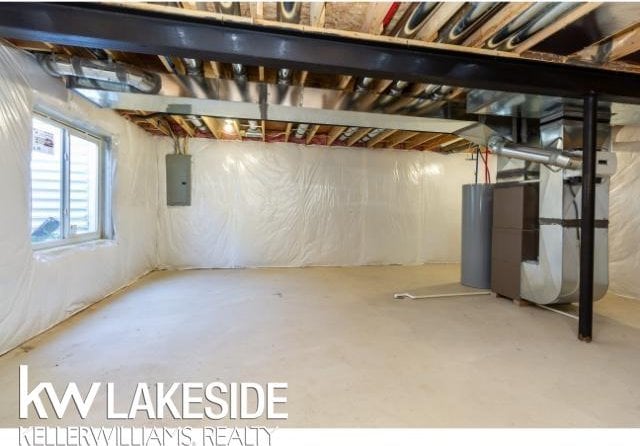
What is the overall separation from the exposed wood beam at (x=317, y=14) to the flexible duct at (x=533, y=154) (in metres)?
2.28

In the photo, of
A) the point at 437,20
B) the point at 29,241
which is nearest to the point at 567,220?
the point at 437,20

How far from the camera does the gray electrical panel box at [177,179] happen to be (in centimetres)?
483

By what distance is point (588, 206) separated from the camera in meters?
2.36

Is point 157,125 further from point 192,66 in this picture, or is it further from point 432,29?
point 432,29

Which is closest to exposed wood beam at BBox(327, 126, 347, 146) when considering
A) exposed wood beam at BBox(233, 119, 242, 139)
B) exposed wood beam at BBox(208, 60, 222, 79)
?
exposed wood beam at BBox(233, 119, 242, 139)

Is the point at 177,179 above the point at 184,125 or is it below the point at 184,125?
below

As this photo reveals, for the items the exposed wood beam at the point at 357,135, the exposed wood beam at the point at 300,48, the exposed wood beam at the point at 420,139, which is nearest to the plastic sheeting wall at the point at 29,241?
the exposed wood beam at the point at 300,48

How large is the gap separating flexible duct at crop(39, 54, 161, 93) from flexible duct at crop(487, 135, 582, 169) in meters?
3.26

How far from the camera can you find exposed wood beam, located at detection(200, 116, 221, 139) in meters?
3.98

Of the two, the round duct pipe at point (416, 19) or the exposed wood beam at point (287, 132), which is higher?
the exposed wood beam at point (287, 132)

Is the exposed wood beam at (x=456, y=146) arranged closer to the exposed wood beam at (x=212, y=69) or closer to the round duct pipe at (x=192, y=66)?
the exposed wood beam at (x=212, y=69)

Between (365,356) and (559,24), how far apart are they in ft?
7.32

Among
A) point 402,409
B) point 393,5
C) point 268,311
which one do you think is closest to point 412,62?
point 393,5

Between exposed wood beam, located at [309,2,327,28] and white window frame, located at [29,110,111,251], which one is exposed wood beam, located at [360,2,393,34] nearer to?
exposed wood beam, located at [309,2,327,28]
